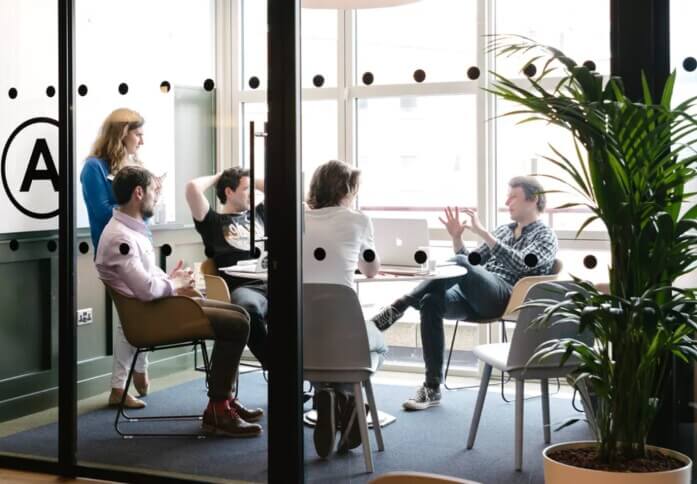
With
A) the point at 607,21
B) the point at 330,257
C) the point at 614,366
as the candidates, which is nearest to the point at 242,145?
the point at 330,257

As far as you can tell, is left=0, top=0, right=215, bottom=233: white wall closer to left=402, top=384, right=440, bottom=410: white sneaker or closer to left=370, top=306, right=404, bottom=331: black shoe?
left=370, top=306, right=404, bottom=331: black shoe

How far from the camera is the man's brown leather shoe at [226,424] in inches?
156

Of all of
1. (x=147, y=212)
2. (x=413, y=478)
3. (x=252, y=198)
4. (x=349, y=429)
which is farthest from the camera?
(x=147, y=212)

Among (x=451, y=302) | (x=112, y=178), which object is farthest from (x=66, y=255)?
(x=451, y=302)

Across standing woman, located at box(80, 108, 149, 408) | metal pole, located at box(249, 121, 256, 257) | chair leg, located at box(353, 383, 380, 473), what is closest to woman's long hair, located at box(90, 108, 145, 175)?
standing woman, located at box(80, 108, 149, 408)

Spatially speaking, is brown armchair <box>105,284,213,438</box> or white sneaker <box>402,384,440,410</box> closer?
white sneaker <box>402,384,440,410</box>

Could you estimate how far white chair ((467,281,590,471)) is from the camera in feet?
11.2

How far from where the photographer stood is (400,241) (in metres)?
3.68

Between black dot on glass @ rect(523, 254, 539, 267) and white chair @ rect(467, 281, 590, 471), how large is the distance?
80mm

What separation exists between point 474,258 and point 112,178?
168 cm

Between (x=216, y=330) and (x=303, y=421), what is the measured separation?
1.77ft

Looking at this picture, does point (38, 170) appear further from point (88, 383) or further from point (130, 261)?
point (88, 383)

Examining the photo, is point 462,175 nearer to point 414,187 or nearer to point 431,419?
point 414,187

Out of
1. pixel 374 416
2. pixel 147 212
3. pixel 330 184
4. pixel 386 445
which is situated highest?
pixel 330 184
